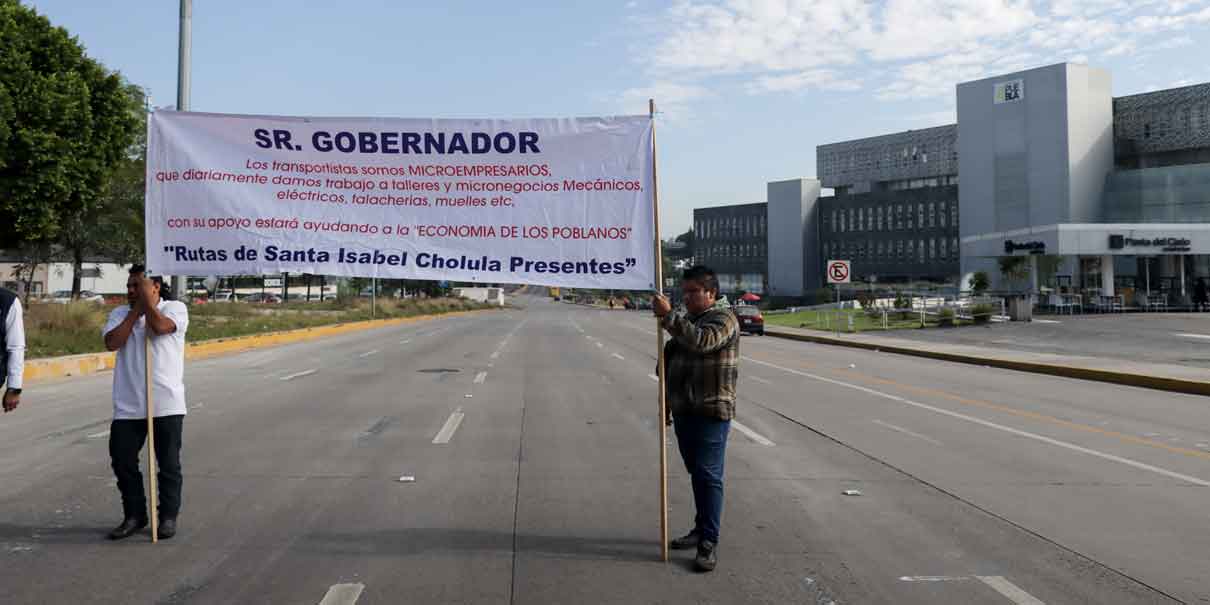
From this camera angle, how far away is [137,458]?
582 cm

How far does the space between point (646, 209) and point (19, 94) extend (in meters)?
22.7

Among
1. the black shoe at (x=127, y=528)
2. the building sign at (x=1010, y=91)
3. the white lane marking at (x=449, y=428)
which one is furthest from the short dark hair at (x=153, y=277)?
the building sign at (x=1010, y=91)

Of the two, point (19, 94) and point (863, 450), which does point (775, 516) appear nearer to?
point (863, 450)

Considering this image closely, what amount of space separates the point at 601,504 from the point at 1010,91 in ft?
261

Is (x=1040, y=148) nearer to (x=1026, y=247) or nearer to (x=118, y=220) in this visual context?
(x=1026, y=247)

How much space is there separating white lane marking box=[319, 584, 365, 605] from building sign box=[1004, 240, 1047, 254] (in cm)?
5389

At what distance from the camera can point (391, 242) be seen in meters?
6.45

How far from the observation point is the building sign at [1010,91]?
246 ft

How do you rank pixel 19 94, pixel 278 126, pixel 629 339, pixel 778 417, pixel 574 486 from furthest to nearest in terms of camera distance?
1. pixel 629 339
2. pixel 19 94
3. pixel 778 417
4. pixel 574 486
5. pixel 278 126

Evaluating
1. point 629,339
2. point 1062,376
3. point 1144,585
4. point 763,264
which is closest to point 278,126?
point 1144,585

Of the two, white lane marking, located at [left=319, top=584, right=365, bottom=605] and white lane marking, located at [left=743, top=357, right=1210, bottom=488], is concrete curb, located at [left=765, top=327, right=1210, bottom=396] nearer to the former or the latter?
white lane marking, located at [left=743, top=357, right=1210, bottom=488]

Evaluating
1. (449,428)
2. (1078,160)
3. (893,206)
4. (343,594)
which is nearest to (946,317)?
(449,428)

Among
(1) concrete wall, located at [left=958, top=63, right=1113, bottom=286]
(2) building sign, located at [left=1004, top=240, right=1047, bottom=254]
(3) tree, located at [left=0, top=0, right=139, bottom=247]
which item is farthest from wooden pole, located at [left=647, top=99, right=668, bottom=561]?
(1) concrete wall, located at [left=958, top=63, right=1113, bottom=286]

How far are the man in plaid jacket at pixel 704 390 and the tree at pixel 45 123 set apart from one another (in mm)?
22197
